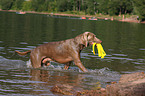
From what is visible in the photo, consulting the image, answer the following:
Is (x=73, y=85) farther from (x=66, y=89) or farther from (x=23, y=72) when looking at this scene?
(x=23, y=72)

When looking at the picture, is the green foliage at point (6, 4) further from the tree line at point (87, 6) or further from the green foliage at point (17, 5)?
the green foliage at point (17, 5)

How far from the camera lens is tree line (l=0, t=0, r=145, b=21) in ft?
351

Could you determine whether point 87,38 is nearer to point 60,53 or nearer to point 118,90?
point 60,53

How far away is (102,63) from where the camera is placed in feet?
55.0

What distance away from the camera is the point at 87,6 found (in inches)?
6137

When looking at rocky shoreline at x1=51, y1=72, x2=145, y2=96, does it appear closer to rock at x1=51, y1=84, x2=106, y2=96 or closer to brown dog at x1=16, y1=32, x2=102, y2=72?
rock at x1=51, y1=84, x2=106, y2=96

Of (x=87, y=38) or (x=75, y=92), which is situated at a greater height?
(x=87, y=38)

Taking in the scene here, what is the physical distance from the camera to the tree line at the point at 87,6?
10703cm

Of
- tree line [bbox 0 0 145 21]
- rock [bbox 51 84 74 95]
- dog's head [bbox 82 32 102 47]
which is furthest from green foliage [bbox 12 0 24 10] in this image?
rock [bbox 51 84 74 95]

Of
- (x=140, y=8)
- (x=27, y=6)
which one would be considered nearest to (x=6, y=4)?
(x=27, y=6)

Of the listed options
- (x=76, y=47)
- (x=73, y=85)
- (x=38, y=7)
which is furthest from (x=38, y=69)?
(x=38, y=7)

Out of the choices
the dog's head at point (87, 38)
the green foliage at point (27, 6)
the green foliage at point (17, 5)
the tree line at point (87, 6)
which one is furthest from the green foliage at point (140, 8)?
the green foliage at point (17, 5)

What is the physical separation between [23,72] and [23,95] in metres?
3.93

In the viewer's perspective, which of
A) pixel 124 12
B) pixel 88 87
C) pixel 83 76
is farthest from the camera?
pixel 124 12
